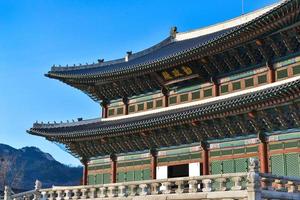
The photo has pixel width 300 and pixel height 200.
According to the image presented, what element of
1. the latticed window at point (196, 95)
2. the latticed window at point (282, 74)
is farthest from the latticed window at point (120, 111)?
the latticed window at point (282, 74)

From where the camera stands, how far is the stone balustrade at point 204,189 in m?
16.5

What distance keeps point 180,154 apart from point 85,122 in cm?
1021

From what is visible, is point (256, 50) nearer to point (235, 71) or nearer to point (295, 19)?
point (235, 71)

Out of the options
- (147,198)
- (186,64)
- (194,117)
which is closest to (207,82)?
(186,64)

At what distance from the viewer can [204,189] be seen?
18875mm

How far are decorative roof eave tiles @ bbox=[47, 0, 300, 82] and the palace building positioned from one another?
0.17 ft

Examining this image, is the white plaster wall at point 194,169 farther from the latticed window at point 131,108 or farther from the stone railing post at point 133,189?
the latticed window at point 131,108

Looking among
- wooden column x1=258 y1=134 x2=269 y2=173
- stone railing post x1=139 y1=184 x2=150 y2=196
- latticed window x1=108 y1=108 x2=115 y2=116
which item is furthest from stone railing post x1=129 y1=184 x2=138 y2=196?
latticed window x1=108 y1=108 x2=115 y2=116

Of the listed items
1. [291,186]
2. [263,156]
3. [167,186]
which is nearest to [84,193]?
[167,186]

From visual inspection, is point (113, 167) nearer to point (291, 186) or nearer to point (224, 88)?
point (224, 88)

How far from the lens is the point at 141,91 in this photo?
3203 cm

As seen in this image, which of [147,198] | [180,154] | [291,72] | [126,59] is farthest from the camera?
[126,59]

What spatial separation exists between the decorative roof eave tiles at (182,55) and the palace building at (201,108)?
0.05 meters

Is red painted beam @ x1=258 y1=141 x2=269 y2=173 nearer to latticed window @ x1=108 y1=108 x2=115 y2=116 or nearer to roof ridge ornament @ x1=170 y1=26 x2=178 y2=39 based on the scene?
latticed window @ x1=108 y1=108 x2=115 y2=116
